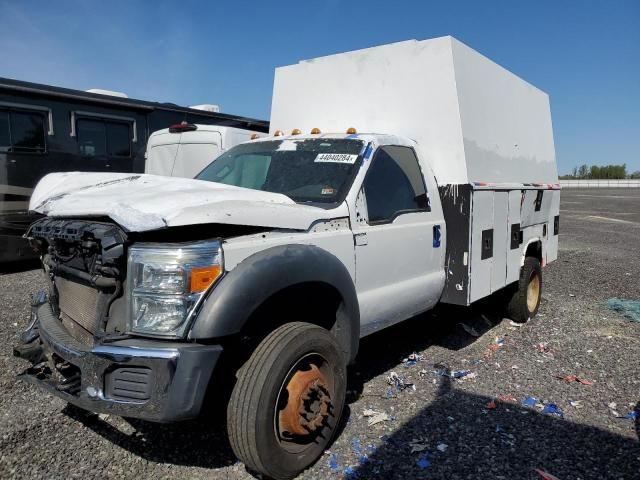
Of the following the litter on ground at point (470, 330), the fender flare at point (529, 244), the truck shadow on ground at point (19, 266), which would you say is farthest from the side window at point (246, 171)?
the truck shadow on ground at point (19, 266)

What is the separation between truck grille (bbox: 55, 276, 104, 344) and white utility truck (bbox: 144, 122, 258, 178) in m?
5.11

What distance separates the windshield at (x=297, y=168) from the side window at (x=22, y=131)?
535 cm

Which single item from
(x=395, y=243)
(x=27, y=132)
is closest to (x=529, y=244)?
(x=395, y=243)

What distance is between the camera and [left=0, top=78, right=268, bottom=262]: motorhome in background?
8.16m

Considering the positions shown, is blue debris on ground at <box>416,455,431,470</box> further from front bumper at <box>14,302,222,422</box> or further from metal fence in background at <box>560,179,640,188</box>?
metal fence in background at <box>560,179,640,188</box>

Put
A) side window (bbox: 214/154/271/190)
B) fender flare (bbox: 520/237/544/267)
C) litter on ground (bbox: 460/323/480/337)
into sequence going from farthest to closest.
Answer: fender flare (bbox: 520/237/544/267), litter on ground (bbox: 460/323/480/337), side window (bbox: 214/154/271/190)

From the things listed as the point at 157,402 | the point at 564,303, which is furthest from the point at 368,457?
the point at 564,303

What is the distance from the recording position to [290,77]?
5.67m

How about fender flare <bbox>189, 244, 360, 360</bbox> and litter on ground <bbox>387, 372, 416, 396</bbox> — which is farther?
litter on ground <bbox>387, 372, 416, 396</bbox>

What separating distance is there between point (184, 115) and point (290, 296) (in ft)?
27.5

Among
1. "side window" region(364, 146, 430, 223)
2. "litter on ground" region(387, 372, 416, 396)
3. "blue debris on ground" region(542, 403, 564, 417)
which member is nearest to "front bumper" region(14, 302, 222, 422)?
"side window" region(364, 146, 430, 223)

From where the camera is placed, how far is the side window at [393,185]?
3799 mm

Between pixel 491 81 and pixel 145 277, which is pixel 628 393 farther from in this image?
pixel 145 277

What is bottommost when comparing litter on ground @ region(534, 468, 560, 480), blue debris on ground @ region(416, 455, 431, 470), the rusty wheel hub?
litter on ground @ region(534, 468, 560, 480)
